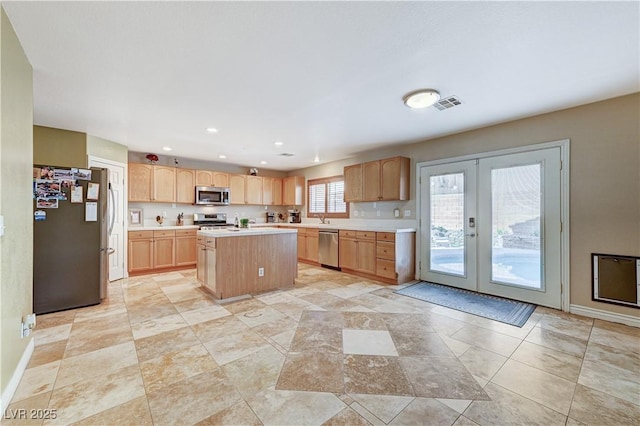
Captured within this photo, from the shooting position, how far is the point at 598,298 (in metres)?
3.15

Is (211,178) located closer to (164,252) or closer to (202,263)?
(164,252)

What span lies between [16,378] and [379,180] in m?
5.02

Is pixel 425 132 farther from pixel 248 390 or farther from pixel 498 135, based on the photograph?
pixel 248 390

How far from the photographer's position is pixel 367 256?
5.07 meters

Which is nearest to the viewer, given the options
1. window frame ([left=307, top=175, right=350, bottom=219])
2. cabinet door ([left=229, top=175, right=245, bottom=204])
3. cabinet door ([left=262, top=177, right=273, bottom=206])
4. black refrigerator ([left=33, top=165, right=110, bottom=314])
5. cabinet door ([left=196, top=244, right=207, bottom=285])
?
black refrigerator ([left=33, top=165, right=110, bottom=314])

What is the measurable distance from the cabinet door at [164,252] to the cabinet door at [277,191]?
2.82m

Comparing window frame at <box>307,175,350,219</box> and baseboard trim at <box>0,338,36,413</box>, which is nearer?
baseboard trim at <box>0,338,36,413</box>

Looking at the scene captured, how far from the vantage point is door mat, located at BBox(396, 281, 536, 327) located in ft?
10.6

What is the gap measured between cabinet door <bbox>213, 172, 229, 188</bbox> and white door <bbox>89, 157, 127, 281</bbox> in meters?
1.83

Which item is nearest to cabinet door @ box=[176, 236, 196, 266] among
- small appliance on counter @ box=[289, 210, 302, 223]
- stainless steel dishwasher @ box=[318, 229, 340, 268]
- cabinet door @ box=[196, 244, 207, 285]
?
cabinet door @ box=[196, 244, 207, 285]

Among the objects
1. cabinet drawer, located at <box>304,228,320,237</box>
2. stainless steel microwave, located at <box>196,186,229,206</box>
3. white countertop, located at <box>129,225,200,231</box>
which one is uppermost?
stainless steel microwave, located at <box>196,186,229,206</box>

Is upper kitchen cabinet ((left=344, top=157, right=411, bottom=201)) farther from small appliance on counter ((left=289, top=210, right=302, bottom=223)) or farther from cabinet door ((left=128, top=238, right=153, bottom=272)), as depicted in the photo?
cabinet door ((left=128, top=238, right=153, bottom=272))

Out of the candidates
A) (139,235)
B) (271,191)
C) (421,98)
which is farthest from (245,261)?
(271,191)

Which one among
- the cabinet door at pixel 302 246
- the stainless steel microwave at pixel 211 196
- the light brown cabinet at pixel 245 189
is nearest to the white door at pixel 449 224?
the cabinet door at pixel 302 246
